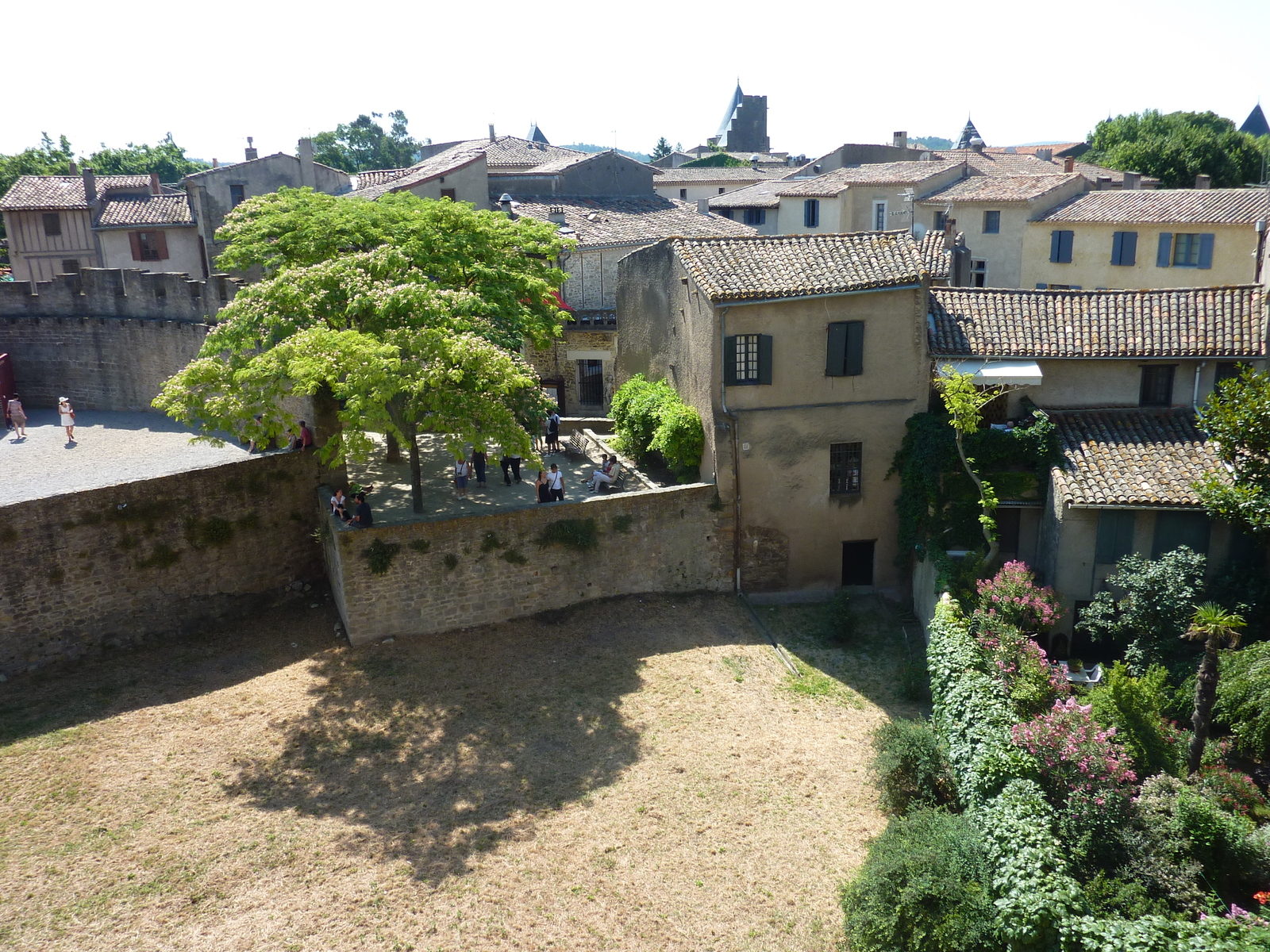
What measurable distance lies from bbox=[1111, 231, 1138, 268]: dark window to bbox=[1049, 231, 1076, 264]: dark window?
1.71 meters

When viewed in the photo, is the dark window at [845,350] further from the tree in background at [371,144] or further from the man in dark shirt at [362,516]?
the tree in background at [371,144]

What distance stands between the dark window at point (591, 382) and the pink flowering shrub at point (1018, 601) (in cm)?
1777

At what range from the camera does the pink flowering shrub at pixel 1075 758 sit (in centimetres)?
1367

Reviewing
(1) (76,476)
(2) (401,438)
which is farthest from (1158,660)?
(1) (76,476)

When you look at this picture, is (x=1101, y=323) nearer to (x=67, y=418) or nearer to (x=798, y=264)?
(x=798, y=264)

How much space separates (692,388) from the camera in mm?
23625

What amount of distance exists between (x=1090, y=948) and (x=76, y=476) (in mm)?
22752

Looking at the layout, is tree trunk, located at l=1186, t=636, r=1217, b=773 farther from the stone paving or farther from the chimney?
the chimney

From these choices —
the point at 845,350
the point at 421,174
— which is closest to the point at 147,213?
the point at 421,174

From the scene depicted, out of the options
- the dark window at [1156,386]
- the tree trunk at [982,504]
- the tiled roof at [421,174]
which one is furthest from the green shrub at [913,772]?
the tiled roof at [421,174]

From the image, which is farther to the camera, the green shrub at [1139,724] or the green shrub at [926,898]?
the green shrub at [1139,724]

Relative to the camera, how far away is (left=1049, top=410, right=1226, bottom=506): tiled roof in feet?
62.8

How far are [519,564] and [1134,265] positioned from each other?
29.0 m

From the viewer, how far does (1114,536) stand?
19406mm
